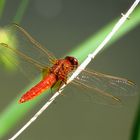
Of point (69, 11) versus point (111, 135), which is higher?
point (69, 11)

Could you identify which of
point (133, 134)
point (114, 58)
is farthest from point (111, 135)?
point (133, 134)

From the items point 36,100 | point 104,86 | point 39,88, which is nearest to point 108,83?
point 104,86

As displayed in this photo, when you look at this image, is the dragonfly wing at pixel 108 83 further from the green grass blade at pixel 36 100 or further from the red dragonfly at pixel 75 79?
the green grass blade at pixel 36 100

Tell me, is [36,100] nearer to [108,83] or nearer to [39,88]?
[39,88]

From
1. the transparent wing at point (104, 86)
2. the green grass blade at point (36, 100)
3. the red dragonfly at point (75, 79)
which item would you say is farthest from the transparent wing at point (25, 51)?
the green grass blade at point (36, 100)

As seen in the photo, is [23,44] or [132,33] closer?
[23,44]

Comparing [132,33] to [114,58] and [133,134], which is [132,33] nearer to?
[114,58]

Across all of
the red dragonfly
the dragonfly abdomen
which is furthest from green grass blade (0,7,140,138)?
the red dragonfly
